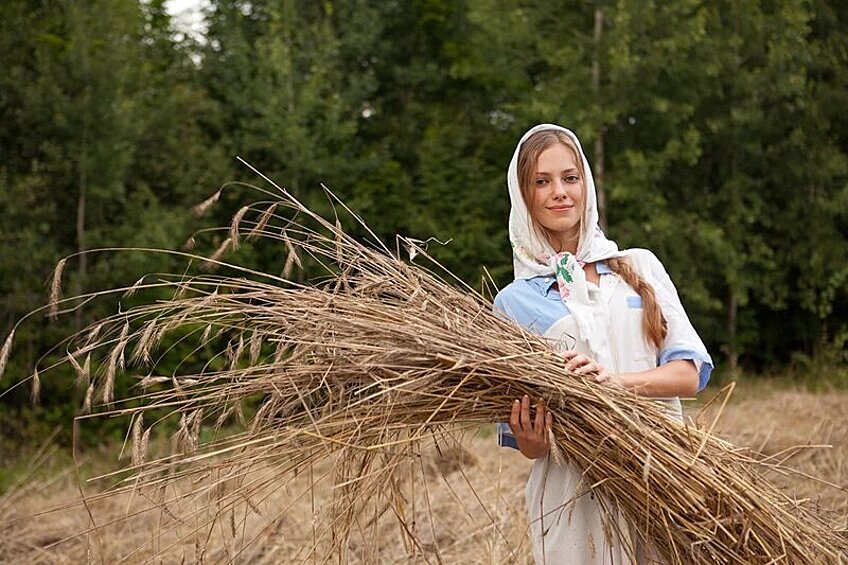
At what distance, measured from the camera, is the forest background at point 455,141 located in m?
8.15

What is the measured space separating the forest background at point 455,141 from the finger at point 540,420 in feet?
21.0

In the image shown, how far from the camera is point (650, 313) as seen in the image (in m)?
2.20

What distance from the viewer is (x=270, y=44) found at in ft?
32.2

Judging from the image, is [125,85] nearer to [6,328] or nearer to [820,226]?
[6,328]

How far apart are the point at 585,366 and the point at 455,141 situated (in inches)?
363

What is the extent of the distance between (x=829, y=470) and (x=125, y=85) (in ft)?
19.8

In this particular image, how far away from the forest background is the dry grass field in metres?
2.51

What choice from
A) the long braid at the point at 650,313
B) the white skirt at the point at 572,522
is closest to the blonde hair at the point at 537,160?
the long braid at the point at 650,313

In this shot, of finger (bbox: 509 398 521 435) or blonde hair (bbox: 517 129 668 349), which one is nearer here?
finger (bbox: 509 398 521 435)

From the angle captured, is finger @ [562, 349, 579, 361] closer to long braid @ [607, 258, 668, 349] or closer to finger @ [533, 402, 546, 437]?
finger @ [533, 402, 546, 437]

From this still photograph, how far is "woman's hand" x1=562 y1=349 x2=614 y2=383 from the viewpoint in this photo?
204cm

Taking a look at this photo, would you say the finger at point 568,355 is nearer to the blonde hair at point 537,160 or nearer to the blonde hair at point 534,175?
the blonde hair at point 534,175

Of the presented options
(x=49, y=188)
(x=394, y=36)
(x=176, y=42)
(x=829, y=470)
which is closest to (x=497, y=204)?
(x=394, y=36)

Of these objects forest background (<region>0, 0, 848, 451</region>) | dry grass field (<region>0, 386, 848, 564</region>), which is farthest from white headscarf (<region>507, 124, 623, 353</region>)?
forest background (<region>0, 0, 848, 451</region>)
